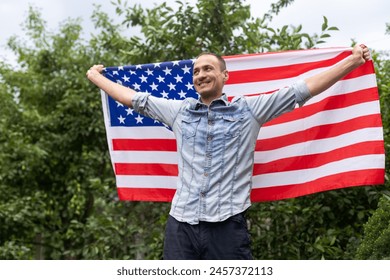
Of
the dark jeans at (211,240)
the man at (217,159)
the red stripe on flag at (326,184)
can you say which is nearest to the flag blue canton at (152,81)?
the red stripe on flag at (326,184)

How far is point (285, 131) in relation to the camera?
442cm

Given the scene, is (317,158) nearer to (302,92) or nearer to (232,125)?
(302,92)

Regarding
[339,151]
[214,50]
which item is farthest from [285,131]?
[214,50]

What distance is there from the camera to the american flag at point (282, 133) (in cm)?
423

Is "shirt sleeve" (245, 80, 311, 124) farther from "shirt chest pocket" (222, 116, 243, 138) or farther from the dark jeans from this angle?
the dark jeans

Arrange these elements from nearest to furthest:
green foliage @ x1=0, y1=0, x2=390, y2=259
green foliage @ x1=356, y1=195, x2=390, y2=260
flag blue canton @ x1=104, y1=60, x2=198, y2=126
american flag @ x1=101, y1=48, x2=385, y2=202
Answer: green foliage @ x1=356, y1=195, x2=390, y2=260, american flag @ x1=101, y1=48, x2=385, y2=202, flag blue canton @ x1=104, y1=60, x2=198, y2=126, green foliage @ x1=0, y1=0, x2=390, y2=259

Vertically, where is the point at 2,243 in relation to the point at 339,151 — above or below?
below

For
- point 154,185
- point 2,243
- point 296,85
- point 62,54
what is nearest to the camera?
Result: point 296,85

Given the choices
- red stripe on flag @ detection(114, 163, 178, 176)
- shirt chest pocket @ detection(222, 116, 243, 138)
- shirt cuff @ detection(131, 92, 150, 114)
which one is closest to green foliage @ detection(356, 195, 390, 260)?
shirt chest pocket @ detection(222, 116, 243, 138)

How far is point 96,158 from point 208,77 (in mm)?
5912

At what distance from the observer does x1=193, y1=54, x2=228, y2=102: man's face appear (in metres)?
3.56

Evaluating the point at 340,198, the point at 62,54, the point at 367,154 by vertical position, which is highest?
the point at 62,54

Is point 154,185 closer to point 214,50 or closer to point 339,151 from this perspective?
point 339,151

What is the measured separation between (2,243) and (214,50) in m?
4.22
